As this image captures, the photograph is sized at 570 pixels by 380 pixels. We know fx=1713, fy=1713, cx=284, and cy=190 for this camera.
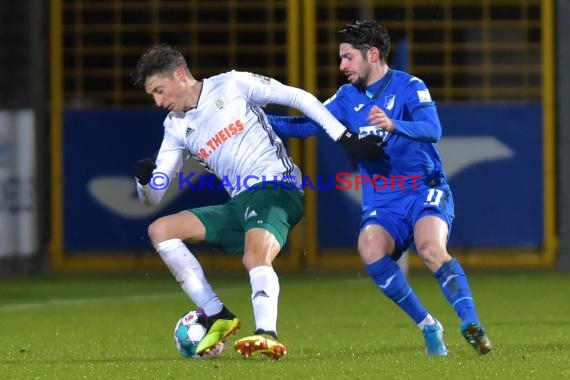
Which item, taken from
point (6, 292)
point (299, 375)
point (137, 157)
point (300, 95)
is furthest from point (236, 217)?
point (137, 157)

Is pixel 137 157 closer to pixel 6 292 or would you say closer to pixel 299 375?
pixel 6 292

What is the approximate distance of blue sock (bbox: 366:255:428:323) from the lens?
25.6ft

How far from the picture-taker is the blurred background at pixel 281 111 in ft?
48.0

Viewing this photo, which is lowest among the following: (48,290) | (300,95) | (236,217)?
(48,290)

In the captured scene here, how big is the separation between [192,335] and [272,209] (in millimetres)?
684

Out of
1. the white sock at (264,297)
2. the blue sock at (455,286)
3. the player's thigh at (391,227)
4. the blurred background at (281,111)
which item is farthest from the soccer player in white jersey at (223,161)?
the blurred background at (281,111)

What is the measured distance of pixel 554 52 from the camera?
14.9 m

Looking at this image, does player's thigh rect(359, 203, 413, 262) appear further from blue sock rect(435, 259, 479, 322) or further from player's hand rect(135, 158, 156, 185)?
player's hand rect(135, 158, 156, 185)

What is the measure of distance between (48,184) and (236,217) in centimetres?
736

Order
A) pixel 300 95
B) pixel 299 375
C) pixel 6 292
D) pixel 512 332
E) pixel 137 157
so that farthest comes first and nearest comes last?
pixel 137 157 → pixel 6 292 → pixel 512 332 → pixel 300 95 → pixel 299 375

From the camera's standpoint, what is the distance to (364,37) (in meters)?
7.91

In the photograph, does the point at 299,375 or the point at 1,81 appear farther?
the point at 1,81


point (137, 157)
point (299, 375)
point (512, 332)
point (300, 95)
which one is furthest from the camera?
point (137, 157)

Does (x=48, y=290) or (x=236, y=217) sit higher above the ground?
(x=236, y=217)
